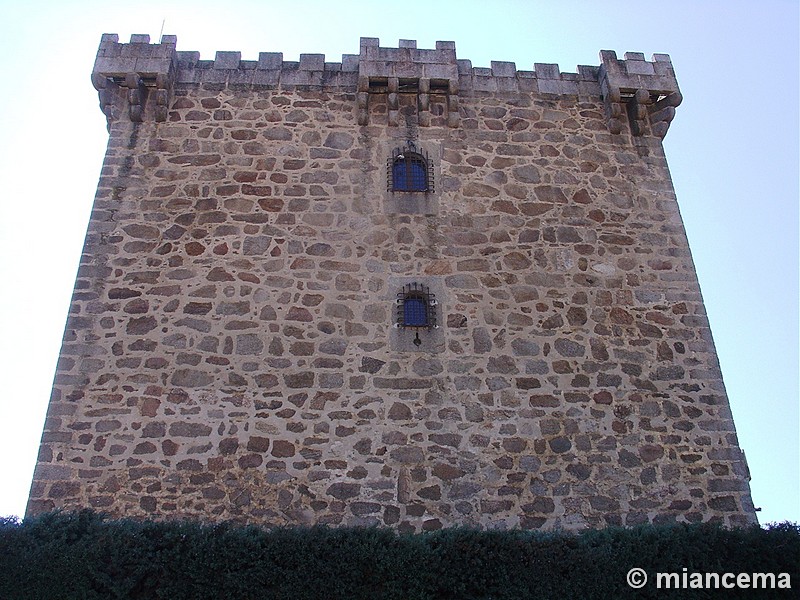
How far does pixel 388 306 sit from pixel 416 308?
0.34 m

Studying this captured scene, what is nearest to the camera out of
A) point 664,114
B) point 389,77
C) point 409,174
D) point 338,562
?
point 338,562

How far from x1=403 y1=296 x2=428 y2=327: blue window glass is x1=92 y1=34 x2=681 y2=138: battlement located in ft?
8.62

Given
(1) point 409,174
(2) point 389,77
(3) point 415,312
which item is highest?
(2) point 389,77

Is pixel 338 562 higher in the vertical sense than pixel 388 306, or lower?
lower

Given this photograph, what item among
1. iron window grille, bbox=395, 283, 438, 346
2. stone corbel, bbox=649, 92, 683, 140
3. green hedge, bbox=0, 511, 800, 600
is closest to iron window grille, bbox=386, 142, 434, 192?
iron window grille, bbox=395, 283, 438, 346

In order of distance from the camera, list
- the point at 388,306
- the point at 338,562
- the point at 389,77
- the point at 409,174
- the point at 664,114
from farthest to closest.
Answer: the point at 664,114 → the point at 389,77 → the point at 409,174 → the point at 388,306 → the point at 338,562

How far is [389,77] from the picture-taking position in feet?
31.7

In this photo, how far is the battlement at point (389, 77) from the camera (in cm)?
959

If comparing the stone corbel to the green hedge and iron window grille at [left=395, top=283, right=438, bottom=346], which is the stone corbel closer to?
iron window grille at [left=395, top=283, right=438, bottom=346]

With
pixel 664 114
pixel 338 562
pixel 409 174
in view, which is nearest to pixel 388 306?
pixel 409 174

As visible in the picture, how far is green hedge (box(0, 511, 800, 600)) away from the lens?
19.0 feet

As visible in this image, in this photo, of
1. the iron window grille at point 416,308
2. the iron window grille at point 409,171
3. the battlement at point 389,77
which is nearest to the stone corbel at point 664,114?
the battlement at point 389,77

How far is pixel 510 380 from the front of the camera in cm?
809

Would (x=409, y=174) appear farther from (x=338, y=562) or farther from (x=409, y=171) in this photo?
(x=338, y=562)
